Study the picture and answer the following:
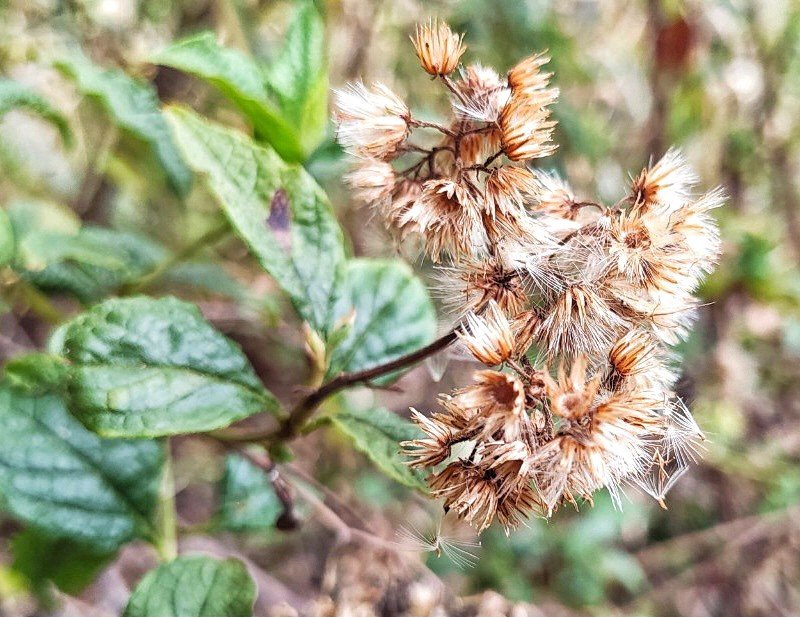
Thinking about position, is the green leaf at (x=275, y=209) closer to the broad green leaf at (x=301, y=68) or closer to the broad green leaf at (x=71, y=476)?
the broad green leaf at (x=301, y=68)

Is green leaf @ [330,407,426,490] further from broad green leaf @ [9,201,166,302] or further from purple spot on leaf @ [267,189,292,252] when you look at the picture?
broad green leaf @ [9,201,166,302]

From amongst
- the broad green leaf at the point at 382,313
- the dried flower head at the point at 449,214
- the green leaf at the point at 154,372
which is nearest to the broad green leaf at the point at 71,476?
the green leaf at the point at 154,372

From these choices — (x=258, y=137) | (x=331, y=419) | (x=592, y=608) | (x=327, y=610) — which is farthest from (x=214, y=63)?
(x=592, y=608)

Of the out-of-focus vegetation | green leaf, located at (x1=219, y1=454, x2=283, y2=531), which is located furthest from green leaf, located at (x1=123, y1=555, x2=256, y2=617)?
green leaf, located at (x1=219, y1=454, x2=283, y2=531)

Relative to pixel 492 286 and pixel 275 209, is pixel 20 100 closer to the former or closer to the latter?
pixel 275 209

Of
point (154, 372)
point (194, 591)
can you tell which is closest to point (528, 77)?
point (154, 372)
